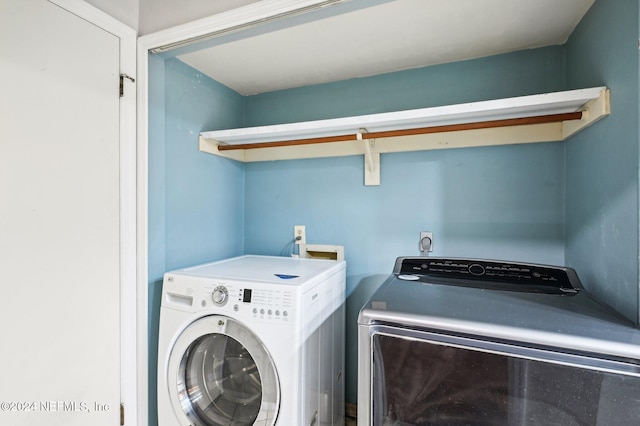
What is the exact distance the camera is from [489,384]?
812mm

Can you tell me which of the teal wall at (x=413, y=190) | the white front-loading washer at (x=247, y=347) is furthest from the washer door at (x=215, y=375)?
the teal wall at (x=413, y=190)

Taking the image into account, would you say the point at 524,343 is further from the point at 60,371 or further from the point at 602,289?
the point at 60,371

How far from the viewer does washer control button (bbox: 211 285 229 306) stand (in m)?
1.27

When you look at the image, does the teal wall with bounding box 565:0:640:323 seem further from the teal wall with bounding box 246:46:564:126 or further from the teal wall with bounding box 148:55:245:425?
the teal wall with bounding box 148:55:245:425

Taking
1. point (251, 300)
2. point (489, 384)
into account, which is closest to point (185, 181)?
point (251, 300)

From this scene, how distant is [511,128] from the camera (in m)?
1.50

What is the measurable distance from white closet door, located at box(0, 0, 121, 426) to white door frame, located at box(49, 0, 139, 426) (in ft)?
0.08

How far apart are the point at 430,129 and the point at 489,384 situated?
1.08 m

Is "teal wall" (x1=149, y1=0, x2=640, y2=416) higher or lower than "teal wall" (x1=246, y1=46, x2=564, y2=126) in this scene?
lower

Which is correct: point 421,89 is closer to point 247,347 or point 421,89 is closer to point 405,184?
point 405,184

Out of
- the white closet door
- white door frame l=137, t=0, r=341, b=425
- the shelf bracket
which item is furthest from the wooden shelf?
the white closet door

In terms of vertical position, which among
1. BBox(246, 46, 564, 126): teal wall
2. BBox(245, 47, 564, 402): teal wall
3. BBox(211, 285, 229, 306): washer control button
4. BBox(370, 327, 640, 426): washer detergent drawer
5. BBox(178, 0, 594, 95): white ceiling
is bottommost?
BBox(370, 327, 640, 426): washer detergent drawer

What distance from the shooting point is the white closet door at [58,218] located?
1.02 metres

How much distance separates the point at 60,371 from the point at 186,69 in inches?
60.6
